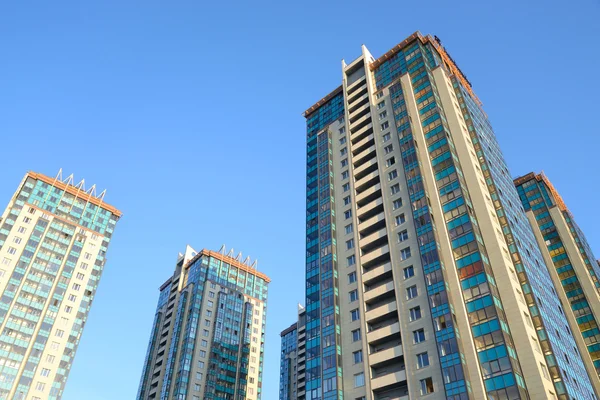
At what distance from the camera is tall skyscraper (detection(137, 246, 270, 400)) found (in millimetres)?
132500

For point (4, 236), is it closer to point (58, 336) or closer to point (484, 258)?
point (58, 336)

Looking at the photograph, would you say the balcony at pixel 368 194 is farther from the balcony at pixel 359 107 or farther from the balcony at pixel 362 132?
the balcony at pixel 359 107

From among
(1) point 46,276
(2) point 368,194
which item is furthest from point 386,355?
(1) point 46,276

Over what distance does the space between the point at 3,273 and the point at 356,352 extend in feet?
281

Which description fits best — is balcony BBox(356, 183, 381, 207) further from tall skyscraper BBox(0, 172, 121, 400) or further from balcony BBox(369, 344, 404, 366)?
tall skyscraper BBox(0, 172, 121, 400)

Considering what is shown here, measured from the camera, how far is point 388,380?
219 ft

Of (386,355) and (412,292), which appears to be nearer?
(386,355)

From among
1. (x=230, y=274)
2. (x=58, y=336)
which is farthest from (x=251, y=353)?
(x=58, y=336)

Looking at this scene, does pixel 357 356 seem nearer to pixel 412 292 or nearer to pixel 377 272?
pixel 412 292

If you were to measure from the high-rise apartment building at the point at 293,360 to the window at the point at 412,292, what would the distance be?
266 ft

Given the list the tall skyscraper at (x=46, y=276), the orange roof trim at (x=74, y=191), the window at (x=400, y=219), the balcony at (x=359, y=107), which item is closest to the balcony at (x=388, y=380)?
the window at (x=400, y=219)

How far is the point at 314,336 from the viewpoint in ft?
261

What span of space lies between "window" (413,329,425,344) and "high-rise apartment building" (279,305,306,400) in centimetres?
8473

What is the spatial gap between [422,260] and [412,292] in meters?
4.73
